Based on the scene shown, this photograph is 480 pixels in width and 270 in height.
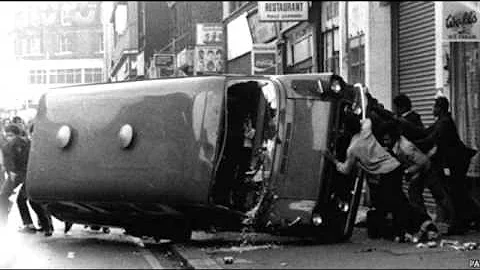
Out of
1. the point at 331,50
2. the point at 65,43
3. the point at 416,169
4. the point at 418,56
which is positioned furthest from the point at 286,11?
the point at 65,43

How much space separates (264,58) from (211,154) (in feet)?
53.8

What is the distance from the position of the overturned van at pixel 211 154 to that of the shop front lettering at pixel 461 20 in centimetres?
232

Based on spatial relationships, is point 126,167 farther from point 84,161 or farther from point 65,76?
point 65,76

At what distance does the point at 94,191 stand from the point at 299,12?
13.0 metres

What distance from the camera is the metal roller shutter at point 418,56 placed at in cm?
1752

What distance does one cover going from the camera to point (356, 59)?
20.8 meters

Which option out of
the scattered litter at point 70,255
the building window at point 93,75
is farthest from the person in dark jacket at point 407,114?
the building window at point 93,75

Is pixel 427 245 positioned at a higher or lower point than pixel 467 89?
lower

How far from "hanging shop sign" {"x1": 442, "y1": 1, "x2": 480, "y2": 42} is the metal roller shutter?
3492 millimetres

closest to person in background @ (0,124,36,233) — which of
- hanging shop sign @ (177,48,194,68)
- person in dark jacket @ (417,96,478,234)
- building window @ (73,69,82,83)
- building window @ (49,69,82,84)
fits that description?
person in dark jacket @ (417,96,478,234)

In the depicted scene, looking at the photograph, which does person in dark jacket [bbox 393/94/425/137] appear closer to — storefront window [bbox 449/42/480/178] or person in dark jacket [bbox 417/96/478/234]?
person in dark jacket [bbox 417/96/478/234]

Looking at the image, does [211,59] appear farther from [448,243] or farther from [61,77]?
[448,243]

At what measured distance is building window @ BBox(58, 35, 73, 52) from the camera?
67.1 metres

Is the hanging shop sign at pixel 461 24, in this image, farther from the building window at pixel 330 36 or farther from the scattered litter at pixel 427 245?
the building window at pixel 330 36
